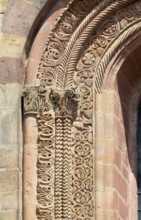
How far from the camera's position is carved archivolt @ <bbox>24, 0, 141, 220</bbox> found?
74.5 feet

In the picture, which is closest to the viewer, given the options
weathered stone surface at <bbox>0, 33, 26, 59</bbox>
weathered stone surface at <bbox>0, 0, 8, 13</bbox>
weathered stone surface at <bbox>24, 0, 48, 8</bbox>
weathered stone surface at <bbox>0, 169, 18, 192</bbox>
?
weathered stone surface at <bbox>0, 169, 18, 192</bbox>

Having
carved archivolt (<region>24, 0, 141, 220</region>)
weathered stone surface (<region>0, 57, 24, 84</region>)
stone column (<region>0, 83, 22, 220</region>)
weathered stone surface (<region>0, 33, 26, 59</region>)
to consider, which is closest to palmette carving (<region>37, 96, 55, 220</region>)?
carved archivolt (<region>24, 0, 141, 220</region>)

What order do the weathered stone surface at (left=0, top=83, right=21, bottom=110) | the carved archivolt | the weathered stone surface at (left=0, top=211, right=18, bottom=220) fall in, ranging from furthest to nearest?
the weathered stone surface at (left=0, top=83, right=21, bottom=110) < the carved archivolt < the weathered stone surface at (left=0, top=211, right=18, bottom=220)

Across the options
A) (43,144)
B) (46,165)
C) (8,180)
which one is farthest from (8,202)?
(43,144)

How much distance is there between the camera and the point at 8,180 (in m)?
22.6

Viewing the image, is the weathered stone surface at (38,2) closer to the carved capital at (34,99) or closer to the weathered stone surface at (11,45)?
the weathered stone surface at (11,45)

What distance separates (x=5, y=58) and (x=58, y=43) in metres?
0.68

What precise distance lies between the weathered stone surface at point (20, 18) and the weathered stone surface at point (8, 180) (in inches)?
67.2

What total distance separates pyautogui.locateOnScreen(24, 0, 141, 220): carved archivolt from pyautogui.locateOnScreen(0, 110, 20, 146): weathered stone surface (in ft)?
0.57

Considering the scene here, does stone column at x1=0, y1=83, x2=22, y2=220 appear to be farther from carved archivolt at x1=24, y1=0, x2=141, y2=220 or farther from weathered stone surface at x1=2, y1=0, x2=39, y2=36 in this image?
weathered stone surface at x1=2, y1=0, x2=39, y2=36

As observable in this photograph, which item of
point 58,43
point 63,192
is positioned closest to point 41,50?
point 58,43

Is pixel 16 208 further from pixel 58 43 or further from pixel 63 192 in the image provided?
pixel 58 43

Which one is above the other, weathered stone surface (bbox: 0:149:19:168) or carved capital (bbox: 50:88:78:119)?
carved capital (bbox: 50:88:78:119)

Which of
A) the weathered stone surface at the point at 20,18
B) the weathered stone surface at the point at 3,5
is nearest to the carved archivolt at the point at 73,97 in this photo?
the weathered stone surface at the point at 20,18
